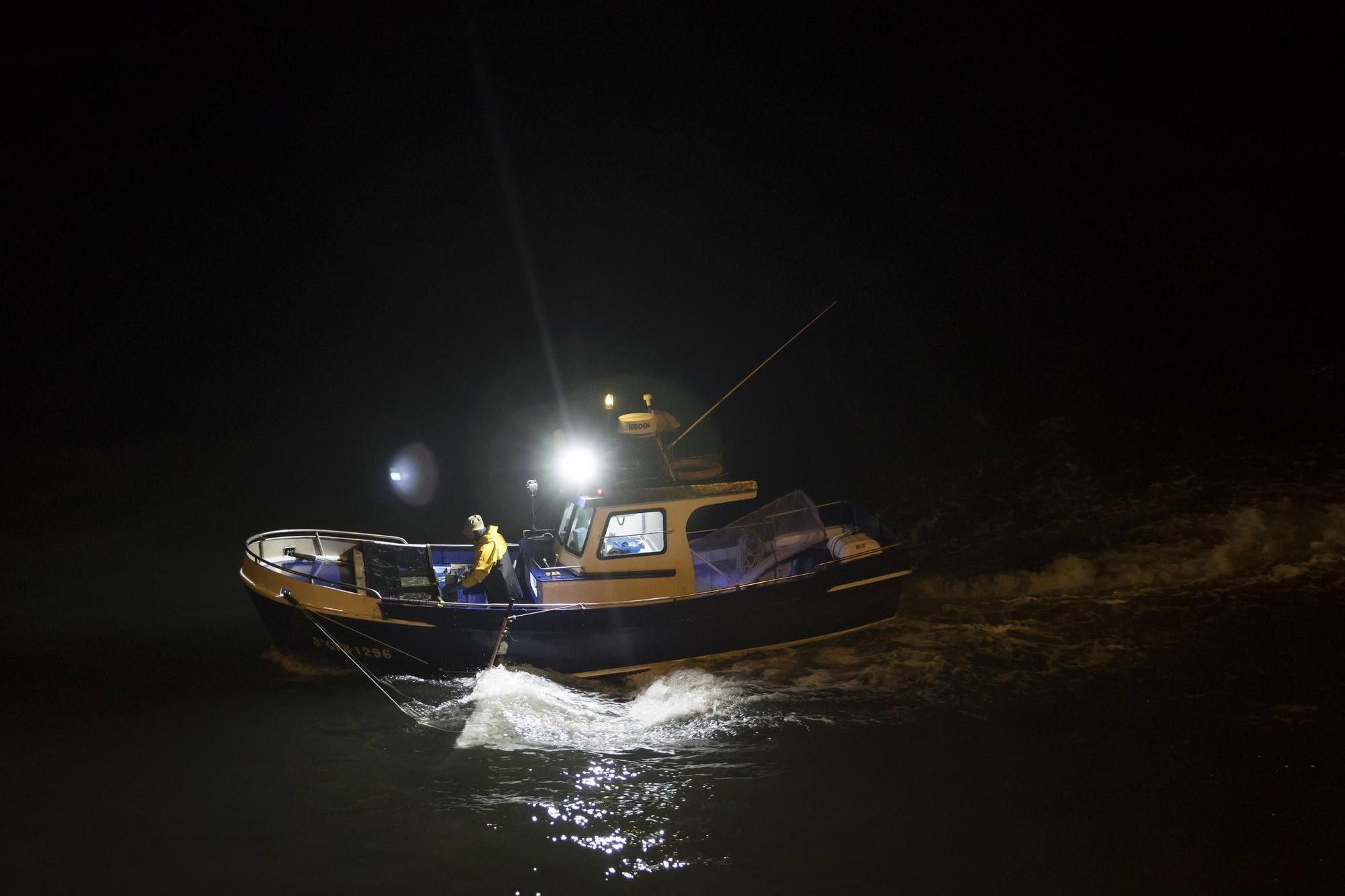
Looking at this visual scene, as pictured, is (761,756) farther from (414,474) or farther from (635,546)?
(414,474)

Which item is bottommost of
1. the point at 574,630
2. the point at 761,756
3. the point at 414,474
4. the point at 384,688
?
the point at 761,756

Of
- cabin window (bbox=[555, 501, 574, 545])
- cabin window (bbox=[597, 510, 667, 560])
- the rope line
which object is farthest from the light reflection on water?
cabin window (bbox=[555, 501, 574, 545])

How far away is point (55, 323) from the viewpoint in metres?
29.7

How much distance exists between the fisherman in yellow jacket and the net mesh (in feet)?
7.26

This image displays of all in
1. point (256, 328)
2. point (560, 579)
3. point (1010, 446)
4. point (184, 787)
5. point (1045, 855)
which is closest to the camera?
point (1045, 855)

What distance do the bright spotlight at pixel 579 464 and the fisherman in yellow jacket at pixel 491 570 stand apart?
107 cm

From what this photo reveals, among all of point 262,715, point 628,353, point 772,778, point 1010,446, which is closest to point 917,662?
point 772,778

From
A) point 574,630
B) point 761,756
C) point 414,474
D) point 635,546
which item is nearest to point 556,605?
point 574,630

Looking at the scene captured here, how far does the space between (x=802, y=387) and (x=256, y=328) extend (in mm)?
20581

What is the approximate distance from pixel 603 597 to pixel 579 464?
1569mm

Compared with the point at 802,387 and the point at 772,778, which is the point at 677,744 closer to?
the point at 772,778

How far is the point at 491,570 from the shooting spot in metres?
9.30

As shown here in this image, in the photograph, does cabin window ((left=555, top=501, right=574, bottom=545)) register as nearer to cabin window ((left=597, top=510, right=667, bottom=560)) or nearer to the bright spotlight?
the bright spotlight

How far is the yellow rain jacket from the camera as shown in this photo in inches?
359
